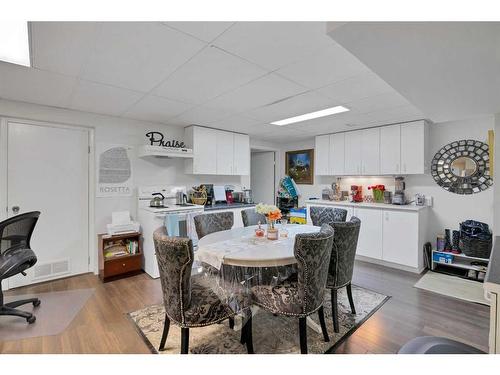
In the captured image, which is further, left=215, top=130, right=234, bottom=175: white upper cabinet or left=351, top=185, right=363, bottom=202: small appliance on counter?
left=351, top=185, right=363, bottom=202: small appliance on counter

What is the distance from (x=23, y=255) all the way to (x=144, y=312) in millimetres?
1241

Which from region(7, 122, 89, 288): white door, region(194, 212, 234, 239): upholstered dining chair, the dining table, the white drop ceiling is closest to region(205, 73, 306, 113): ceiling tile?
the white drop ceiling

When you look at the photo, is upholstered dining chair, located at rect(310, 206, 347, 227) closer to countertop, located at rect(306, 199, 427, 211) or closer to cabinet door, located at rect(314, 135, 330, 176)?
countertop, located at rect(306, 199, 427, 211)

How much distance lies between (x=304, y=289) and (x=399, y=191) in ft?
10.4

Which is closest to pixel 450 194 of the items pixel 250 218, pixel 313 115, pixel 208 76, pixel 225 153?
pixel 313 115

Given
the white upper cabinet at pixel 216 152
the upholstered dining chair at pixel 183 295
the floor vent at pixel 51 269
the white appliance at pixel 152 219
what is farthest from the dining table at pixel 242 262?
the floor vent at pixel 51 269

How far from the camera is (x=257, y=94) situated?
2.64m

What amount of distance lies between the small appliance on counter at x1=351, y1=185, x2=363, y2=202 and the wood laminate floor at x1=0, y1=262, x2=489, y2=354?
161cm

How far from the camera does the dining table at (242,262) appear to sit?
1.79 meters

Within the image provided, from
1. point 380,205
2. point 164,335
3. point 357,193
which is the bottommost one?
point 164,335

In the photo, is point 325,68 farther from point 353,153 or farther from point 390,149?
point 353,153

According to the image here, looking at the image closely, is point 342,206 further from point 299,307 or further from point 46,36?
point 46,36

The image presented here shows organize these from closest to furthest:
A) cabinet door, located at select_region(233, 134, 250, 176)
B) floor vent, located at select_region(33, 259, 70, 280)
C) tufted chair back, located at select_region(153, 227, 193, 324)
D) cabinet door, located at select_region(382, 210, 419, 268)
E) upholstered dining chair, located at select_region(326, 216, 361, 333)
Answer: tufted chair back, located at select_region(153, 227, 193, 324) < upholstered dining chair, located at select_region(326, 216, 361, 333) < floor vent, located at select_region(33, 259, 70, 280) < cabinet door, located at select_region(382, 210, 419, 268) < cabinet door, located at select_region(233, 134, 250, 176)

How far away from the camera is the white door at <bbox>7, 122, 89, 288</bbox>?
3037mm
